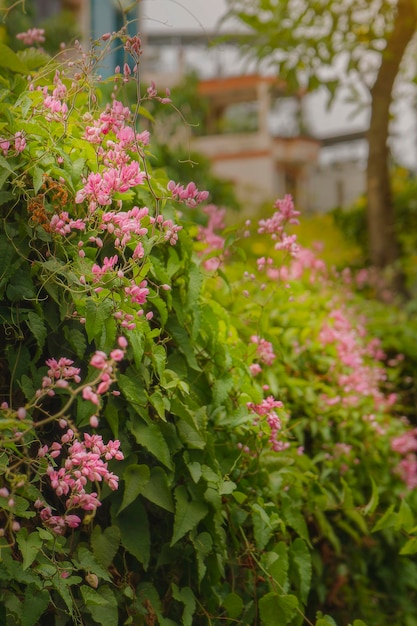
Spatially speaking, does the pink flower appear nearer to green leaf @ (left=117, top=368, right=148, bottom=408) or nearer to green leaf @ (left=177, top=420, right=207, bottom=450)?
green leaf @ (left=117, top=368, right=148, bottom=408)

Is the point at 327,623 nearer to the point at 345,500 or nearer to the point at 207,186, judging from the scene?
the point at 345,500

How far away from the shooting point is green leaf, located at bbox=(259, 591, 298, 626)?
2.21m

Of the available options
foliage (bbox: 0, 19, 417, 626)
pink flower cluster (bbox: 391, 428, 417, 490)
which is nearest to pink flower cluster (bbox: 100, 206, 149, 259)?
foliage (bbox: 0, 19, 417, 626)

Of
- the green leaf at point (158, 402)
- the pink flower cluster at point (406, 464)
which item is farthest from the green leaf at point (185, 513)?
the pink flower cluster at point (406, 464)

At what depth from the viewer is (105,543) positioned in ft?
6.66

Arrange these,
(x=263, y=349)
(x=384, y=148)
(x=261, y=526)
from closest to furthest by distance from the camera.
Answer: (x=261, y=526), (x=263, y=349), (x=384, y=148)

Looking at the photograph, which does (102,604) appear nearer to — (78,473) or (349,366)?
(78,473)

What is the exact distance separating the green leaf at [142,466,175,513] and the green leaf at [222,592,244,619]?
328 mm

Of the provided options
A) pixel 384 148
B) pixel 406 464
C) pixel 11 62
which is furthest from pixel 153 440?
pixel 384 148

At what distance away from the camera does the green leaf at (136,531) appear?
207 centimetres

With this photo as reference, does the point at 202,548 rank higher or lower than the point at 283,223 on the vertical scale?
lower

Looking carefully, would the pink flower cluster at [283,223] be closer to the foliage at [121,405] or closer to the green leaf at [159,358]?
the foliage at [121,405]

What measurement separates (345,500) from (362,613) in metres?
0.84

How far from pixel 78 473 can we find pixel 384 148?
16.6 feet
